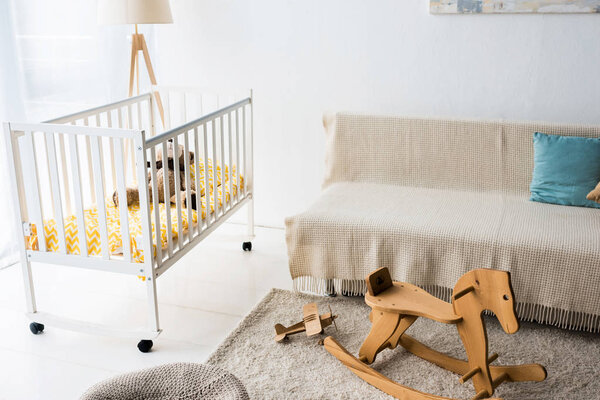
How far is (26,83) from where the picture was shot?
9.35ft

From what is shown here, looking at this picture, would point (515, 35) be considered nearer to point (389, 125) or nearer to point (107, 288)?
point (389, 125)

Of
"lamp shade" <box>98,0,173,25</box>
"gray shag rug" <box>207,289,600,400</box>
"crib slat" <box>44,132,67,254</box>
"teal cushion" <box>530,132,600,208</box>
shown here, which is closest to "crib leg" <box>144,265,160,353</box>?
"gray shag rug" <box>207,289,600,400</box>

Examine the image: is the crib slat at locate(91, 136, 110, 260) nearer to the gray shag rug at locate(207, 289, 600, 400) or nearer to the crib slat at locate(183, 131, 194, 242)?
the crib slat at locate(183, 131, 194, 242)

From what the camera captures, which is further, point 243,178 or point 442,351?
point 243,178

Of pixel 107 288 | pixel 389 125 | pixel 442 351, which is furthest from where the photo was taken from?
pixel 389 125

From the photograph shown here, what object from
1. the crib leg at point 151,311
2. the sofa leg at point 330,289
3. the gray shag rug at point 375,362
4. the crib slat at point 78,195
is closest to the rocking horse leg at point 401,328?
the gray shag rug at point 375,362

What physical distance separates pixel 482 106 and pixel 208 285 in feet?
5.16

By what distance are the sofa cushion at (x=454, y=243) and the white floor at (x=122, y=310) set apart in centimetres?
37

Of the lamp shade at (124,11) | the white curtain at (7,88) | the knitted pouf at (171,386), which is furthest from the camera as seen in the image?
the lamp shade at (124,11)

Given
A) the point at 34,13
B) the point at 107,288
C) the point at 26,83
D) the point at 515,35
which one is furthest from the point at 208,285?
the point at 515,35

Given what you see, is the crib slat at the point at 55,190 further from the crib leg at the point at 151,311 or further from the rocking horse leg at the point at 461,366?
the rocking horse leg at the point at 461,366

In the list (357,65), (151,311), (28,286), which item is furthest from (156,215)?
(357,65)

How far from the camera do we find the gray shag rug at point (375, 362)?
196 centimetres

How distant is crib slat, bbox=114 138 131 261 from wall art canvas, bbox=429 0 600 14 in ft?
5.44
